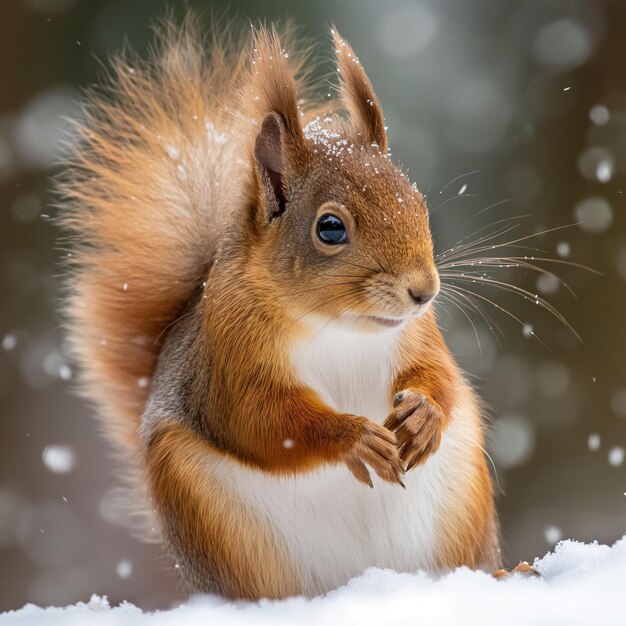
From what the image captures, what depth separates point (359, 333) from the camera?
0.92m

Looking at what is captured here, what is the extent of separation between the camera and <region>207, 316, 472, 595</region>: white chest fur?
0.93 m

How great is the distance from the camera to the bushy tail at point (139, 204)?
46.0 inches

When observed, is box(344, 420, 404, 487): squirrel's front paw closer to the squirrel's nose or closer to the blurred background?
the squirrel's nose

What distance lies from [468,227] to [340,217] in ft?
1.35

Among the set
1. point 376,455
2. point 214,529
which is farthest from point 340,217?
point 214,529

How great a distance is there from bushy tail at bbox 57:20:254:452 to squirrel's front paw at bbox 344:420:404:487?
14.7 inches

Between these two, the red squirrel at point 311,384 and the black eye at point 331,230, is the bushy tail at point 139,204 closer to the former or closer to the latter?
the red squirrel at point 311,384

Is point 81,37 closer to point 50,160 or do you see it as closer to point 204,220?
point 50,160

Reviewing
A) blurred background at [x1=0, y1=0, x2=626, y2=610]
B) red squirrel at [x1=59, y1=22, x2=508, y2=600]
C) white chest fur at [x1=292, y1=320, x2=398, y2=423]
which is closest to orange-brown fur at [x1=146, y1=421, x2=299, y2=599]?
red squirrel at [x1=59, y1=22, x2=508, y2=600]

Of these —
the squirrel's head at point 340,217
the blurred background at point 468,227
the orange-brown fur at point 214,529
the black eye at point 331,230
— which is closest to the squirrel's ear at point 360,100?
the squirrel's head at point 340,217

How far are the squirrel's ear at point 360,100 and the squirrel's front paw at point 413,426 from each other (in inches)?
10.6

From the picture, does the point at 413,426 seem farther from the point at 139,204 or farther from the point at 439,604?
the point at 139,204

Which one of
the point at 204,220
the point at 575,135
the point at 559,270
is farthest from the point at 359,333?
the point at 575,135

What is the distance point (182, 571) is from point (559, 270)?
30.8 inches
